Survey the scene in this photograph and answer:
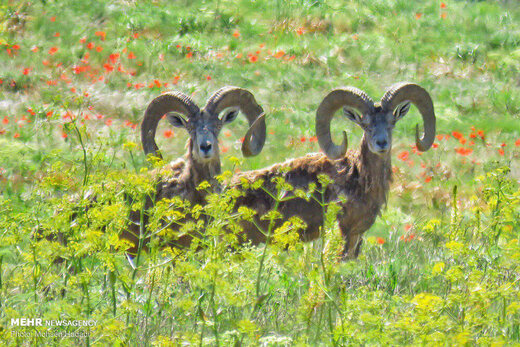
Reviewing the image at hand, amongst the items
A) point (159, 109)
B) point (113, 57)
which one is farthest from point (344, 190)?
point (113, 57)

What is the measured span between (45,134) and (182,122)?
5.47 meters

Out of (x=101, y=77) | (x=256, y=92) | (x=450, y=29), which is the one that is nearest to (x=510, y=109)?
(x=450, y=29)

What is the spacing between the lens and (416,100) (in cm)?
942

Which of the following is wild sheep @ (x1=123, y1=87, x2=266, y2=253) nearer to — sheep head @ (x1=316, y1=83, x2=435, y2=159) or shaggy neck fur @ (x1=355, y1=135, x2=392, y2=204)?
sheep head @ (x1=316, y1=83, x2=435, y2=159)

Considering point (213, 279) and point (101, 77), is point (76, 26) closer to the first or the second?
point (101, 77)

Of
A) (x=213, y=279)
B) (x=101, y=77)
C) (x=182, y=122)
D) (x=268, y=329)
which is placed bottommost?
(x=268, y=329)

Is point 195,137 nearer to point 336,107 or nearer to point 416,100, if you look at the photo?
point 336,107

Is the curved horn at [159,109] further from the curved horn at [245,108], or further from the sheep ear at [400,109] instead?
the sheep ear at [400,109]

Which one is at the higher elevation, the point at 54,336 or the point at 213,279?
the point at 213,279

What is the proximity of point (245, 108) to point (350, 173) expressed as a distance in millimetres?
1452

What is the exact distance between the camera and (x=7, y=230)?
491 cm

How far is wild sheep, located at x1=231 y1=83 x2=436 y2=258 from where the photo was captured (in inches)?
352

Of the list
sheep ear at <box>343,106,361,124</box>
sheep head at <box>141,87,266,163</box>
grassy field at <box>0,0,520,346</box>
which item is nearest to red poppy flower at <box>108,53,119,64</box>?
grassy field at <box>0,0,520,346</box>

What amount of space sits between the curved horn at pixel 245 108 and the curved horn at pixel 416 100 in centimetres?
143
